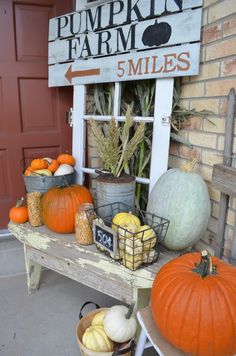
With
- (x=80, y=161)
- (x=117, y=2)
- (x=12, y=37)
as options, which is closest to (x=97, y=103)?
(x=80, y=161)

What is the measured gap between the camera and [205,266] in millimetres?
1054

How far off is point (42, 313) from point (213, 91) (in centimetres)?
164

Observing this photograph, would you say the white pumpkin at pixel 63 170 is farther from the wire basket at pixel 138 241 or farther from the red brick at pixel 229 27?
the red brick at pixel 229 27

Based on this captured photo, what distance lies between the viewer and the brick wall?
1379mm

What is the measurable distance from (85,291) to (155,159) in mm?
1062

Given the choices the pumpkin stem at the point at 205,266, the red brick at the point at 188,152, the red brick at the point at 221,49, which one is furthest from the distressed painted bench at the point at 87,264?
the red brick at the point at 221,49

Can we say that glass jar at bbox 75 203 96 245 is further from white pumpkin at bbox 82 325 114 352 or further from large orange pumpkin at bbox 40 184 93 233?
white pumpkin at bbox 82 325 114 352

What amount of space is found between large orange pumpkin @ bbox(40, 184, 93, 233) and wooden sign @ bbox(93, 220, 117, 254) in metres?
0.24

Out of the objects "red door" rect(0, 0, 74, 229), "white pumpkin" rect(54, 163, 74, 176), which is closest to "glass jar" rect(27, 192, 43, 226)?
"white pumpkin" rect(54, 163, 74, 176)

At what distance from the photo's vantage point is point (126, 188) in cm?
163

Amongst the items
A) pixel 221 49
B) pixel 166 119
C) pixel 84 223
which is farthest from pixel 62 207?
pixel 221 49

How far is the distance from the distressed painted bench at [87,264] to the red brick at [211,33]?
1.08 meters

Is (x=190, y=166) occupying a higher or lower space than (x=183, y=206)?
higher

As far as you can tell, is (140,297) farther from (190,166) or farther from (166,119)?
(166,119)
